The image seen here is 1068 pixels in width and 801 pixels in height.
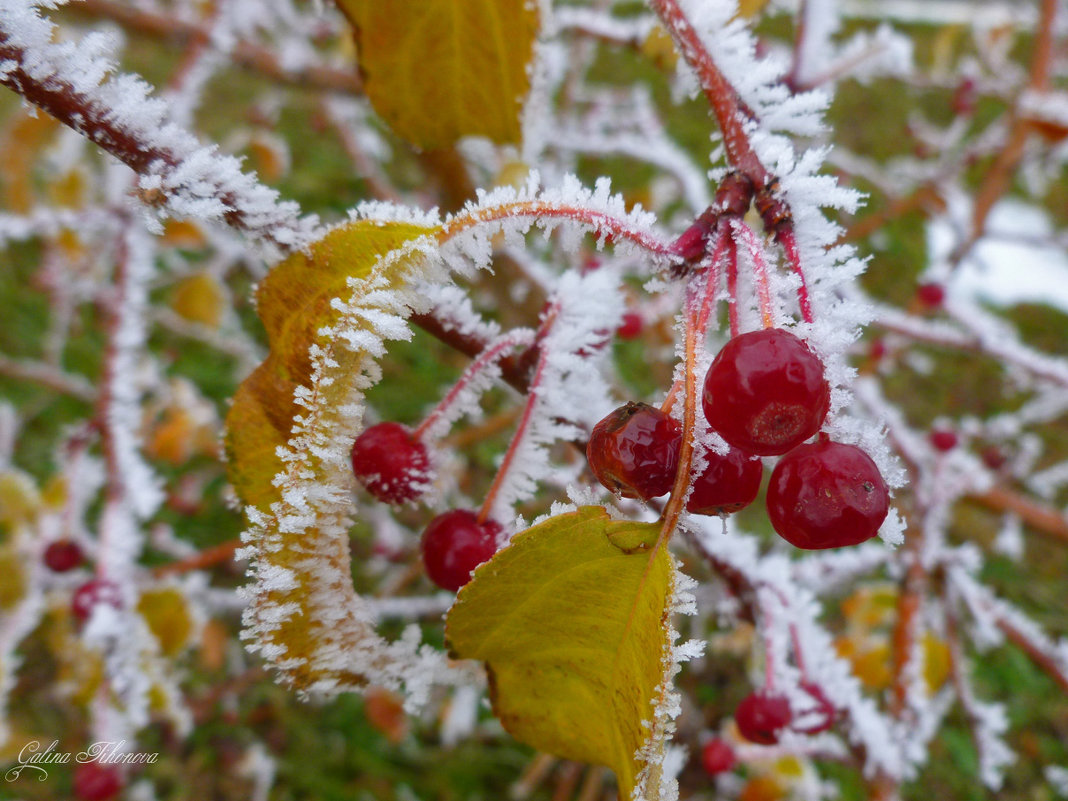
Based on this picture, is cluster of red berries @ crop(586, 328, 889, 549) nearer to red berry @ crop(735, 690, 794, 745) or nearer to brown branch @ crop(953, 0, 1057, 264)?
red berry @ crop(735, 690, 794, 745)

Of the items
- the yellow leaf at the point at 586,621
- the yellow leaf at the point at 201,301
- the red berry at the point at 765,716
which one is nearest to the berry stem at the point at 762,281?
the yellow leaf at the point at 586,621

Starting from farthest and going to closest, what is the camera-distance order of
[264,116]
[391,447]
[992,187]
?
1. [264,116]
2. [992,187]
3. [391,447]

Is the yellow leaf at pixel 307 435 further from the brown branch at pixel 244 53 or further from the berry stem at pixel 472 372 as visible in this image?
the brown branch at pixel 244 53

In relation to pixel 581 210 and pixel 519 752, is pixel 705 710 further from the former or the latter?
pixel 581 210

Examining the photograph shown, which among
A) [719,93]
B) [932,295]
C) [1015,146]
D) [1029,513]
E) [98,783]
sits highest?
[1015,146]

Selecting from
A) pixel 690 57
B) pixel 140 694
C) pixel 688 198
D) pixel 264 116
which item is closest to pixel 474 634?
pixel 690 57

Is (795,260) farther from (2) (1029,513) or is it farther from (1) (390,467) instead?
(2) (1029,513)

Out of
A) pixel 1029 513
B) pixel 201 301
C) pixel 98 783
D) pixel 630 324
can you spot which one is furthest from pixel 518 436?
pixel 1029 513
